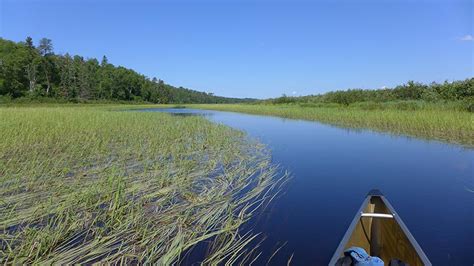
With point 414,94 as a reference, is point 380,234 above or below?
below

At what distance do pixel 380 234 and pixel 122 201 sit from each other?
337 centimetres

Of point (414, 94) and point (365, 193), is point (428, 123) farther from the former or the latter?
point (414, 94)

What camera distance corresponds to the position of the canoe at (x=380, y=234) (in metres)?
2.87

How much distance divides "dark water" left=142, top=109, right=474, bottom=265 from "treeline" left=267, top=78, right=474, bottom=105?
11708 millimetres

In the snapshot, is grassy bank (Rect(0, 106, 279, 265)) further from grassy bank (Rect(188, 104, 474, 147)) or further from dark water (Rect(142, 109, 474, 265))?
grassy bank (Rect(188, 104, 474, 147))

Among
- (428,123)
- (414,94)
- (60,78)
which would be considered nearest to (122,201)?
(428,123)

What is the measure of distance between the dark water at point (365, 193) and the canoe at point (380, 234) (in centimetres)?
45

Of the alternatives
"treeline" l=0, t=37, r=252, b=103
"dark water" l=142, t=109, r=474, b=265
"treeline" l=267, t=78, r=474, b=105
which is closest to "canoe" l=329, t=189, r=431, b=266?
"dark water" l=142, t=109, r=474, b=265

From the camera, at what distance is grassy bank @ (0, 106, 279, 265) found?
334 cm

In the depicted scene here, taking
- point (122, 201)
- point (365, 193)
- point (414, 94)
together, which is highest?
point (414, 94)

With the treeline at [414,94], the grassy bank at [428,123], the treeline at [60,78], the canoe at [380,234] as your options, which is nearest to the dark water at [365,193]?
the canoe at [380,234]

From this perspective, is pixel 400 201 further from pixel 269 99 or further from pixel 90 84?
pixel 90 84

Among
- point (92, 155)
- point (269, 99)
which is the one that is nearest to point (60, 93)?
point (269, 99)

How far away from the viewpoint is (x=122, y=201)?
4633 mm
